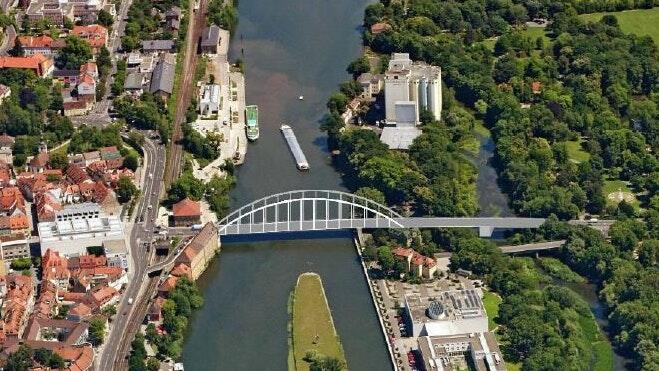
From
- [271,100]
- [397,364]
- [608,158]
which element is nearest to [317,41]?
[271,100]

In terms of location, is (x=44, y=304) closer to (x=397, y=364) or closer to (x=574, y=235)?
(x=397, y=364)

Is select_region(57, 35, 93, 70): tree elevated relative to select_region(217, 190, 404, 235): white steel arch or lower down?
elevated

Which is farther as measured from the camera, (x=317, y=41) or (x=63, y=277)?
(x=317, y=41)

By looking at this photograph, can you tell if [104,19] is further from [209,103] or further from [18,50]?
[209,103]

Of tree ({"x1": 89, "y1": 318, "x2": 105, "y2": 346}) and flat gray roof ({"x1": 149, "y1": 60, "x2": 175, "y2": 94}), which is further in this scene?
flat gray roof ({"x1": 149, "y1": 60, "x2": 175, "y2": 94})

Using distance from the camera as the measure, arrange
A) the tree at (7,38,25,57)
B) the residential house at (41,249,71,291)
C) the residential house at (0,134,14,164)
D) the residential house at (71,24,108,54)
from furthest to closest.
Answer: the residential house at (71,24,108,54), the tree at (7,38,25,57), the residential house at (0,134,14,164), the residential house at (41,249,71,291)

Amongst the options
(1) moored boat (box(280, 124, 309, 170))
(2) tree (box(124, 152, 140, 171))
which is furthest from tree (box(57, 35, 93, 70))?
(1) moored boat (box(280, 124, 309, 170))

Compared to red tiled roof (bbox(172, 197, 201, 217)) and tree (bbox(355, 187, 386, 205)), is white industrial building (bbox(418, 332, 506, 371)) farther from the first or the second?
red tiled roof (bbox(172, 197, 201, 217))

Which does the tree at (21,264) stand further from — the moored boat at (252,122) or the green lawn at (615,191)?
the green lawn at (615,191)
